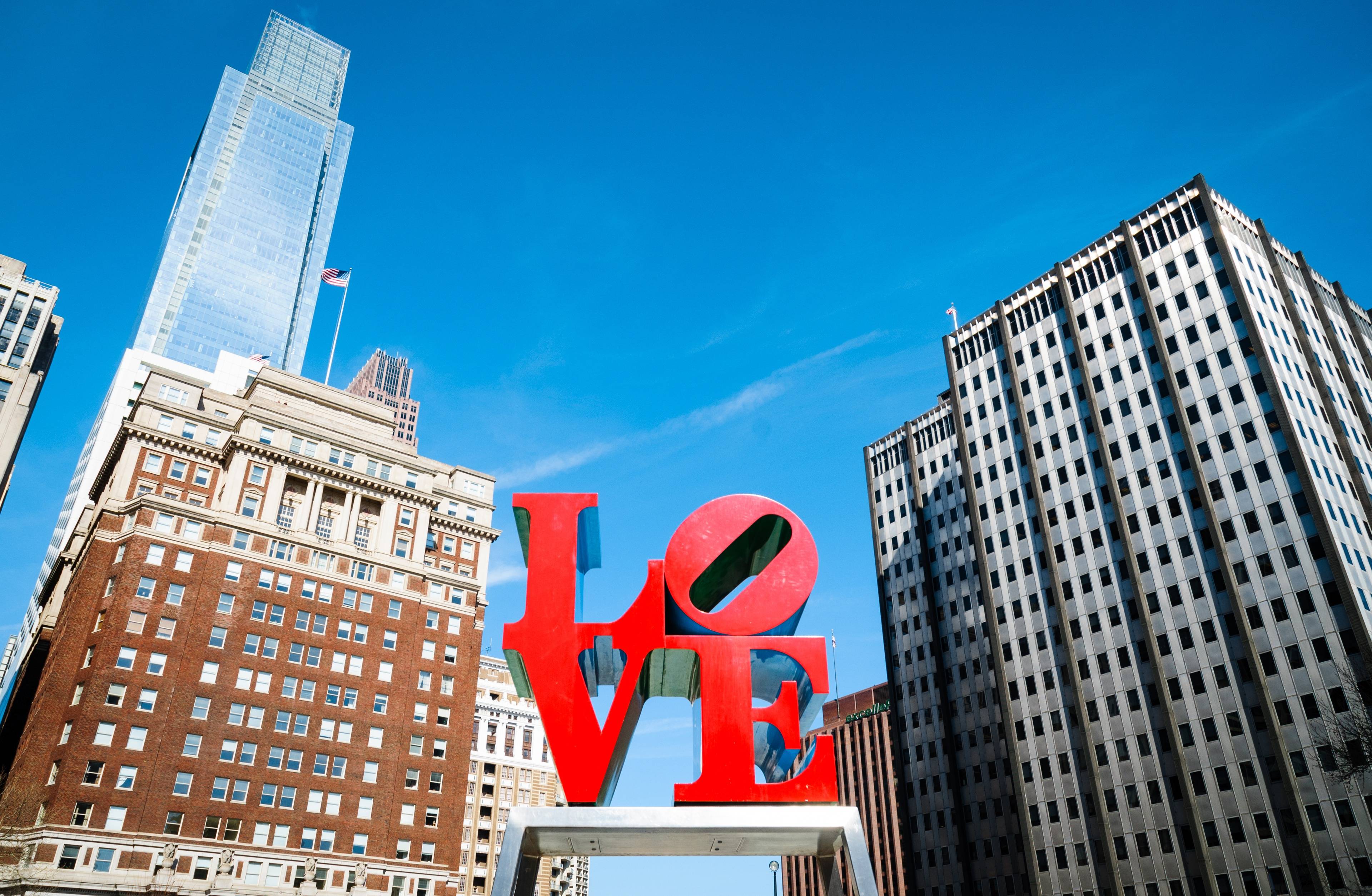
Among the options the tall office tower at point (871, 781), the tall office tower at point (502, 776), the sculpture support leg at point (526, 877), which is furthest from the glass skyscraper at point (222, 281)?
the sculpture support leg at point (526, 877)

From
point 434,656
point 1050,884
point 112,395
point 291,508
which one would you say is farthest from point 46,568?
point 1050,884

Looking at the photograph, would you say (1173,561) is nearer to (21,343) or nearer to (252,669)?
(252,669)

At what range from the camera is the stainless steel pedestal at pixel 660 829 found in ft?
57.8

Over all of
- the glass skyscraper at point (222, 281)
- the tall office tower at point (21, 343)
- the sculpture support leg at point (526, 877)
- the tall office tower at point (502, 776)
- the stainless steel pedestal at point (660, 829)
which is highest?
the glass skyscraper at point (222, 281)

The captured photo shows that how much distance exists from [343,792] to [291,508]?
80.5ft

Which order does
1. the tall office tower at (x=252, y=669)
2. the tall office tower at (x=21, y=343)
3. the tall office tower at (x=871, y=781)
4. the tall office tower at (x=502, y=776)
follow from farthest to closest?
the tall office tower at (x=871, y=781)
the tall office tower at (x=21, y=343)
the tall office tower at (x=502, y=776)
the tall office tower at (x=252, y=669)

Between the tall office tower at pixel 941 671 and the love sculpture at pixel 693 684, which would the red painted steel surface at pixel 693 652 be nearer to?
the love sculpture at pixel 693 684

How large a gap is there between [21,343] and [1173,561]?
153 m

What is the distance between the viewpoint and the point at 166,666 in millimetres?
65000

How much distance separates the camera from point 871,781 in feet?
479

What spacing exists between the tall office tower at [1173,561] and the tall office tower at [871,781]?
154 ft

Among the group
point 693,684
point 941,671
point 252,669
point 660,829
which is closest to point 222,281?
point 252,669

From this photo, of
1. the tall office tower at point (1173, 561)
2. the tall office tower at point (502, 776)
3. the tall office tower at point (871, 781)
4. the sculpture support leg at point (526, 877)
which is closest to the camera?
the sculpture support leg at point (526, 877)

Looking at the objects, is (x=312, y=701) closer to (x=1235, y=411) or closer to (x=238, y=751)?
(x=238, y=751)
